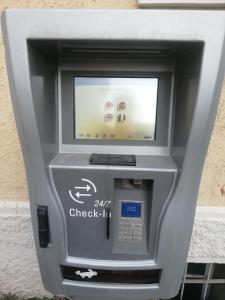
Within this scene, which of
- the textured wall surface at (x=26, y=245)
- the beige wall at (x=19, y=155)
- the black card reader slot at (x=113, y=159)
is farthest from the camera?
the textured wall surface at (x=26, y=245)

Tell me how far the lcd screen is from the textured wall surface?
910 millimetres

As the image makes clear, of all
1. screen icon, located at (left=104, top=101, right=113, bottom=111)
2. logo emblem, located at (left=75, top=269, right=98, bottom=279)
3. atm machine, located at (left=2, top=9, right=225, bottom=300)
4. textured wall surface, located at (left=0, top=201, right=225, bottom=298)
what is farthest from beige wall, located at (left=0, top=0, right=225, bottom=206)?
logo emblem, located at (left=75, top=269, right=98, bottom=279)

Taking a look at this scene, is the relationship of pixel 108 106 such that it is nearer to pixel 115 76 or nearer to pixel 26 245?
pixel 115 76

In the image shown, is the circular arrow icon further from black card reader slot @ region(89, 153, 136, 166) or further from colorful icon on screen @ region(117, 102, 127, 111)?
colorful icon on screen @ region(117, 102, 127, 111)

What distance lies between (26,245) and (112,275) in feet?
3.11

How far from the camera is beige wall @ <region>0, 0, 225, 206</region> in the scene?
1.64 metres

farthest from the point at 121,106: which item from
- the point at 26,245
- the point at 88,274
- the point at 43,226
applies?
the point at 26,245

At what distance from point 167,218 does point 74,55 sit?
86cm

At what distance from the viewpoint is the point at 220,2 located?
60.1 inches

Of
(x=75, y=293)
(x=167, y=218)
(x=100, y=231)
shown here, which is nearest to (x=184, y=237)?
(x=167, y=218)

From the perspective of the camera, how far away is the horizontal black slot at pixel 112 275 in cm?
142

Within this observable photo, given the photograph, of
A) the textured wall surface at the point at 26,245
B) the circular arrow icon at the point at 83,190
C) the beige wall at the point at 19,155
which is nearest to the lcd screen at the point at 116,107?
the circular arrow icon at the point at 83,190

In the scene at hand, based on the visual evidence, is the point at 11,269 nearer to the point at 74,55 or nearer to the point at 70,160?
the point at 70,160

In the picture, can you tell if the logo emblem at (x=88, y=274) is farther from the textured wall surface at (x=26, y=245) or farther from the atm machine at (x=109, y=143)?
the textured wall surface at (x=26, y=245)
